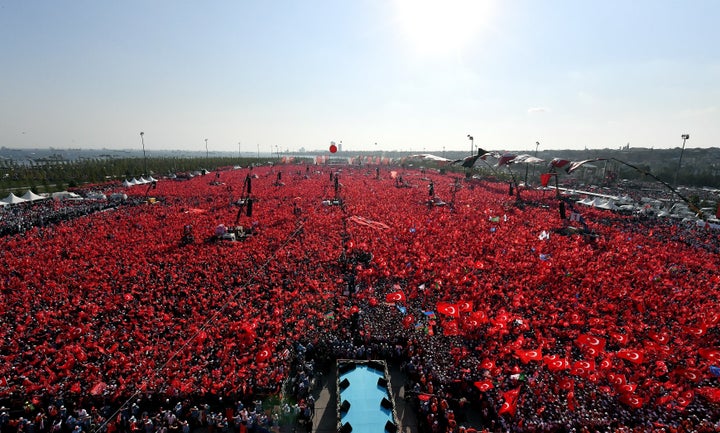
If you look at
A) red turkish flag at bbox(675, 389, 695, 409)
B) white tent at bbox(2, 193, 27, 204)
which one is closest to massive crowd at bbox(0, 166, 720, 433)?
red turkish flag at bbox(675, 389, 695, 409)

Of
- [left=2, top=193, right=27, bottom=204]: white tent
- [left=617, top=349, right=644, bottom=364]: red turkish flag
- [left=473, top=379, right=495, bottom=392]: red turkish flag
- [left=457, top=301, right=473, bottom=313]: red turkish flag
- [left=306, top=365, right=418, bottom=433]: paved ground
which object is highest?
[left=2, top=193, right=27, bottom=204]: white tent

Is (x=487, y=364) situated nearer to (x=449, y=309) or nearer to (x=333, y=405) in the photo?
(x=449, y=309)

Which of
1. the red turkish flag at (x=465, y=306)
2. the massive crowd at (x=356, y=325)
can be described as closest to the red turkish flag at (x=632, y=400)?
the massive crowd at (x=356, y=325)

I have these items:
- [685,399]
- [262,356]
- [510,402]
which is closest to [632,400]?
[685,399]

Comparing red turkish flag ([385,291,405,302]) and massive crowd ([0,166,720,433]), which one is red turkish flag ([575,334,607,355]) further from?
red turkish flag ([385,291,405,302])

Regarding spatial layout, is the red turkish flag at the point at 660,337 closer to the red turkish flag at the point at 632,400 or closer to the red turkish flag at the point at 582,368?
the red turkish flag at the point at 582,368

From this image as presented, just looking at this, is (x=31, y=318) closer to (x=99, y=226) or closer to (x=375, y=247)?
(x=99, y=226)
